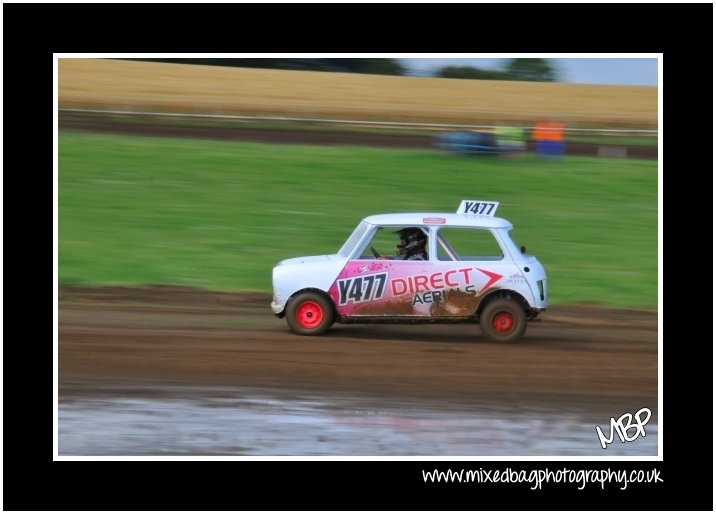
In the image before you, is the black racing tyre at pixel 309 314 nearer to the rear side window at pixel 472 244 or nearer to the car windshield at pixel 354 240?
the car windshield at pixel 354 240

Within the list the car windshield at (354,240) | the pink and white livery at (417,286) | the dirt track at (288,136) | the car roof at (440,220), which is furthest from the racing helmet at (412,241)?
the dirt track at (288,136)

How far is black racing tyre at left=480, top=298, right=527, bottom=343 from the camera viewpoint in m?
11.7

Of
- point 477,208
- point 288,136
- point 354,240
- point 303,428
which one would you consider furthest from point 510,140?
point 303,428

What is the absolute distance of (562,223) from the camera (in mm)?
18891

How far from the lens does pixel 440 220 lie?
1183 cm

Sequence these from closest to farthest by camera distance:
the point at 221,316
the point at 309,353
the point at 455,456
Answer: the point at 455,456
the point at 309,353
the point at 221,316

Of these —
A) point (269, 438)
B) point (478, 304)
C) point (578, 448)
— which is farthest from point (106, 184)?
point (578, 448)

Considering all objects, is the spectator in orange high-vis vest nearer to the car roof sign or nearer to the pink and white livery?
the car roof sign

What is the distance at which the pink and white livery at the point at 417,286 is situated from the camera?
38.0ft

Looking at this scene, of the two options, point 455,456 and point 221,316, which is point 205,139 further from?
point 455,456

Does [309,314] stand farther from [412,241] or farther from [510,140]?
[510,140]

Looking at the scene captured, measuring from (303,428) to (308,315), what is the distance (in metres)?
3.11

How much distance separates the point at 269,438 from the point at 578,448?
110 inches

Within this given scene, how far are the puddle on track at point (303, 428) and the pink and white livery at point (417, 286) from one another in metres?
→ 2.17
